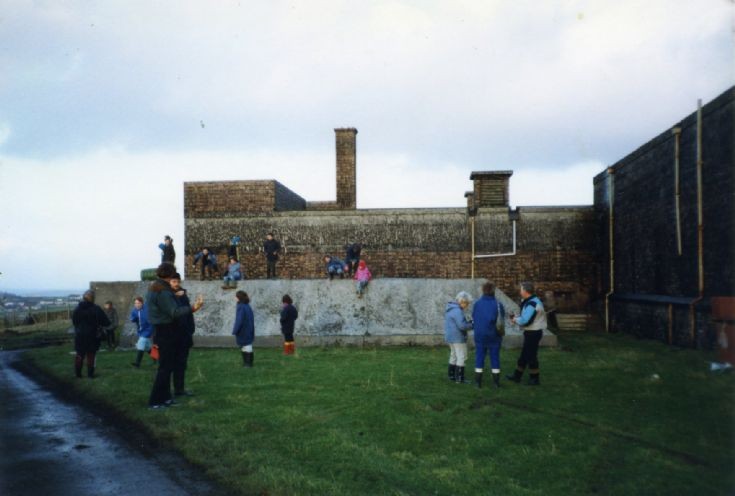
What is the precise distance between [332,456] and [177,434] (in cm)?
216

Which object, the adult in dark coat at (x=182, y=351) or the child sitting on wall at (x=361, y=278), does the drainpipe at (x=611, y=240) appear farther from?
the adult in dark coat at (x=182, y=351)

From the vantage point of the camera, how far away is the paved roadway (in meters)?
5.34

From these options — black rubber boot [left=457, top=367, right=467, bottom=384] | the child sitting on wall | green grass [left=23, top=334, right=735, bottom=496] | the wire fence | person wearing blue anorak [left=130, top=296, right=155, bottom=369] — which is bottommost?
the wire fence

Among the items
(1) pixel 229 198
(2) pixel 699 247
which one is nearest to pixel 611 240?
(2) pixel 699 247

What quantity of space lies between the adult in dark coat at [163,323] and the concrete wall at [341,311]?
7.95 metres

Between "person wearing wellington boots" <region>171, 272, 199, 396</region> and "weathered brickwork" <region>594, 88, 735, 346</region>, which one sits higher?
"weathered brickwork" <region>594, 88, 735, 346</region>

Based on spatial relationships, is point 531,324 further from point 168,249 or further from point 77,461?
point 168,249

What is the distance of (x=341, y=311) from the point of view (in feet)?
56.0

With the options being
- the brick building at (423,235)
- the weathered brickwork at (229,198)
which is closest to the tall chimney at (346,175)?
the brick building at (423,235)

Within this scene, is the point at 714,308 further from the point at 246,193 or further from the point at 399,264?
the point at 246,193

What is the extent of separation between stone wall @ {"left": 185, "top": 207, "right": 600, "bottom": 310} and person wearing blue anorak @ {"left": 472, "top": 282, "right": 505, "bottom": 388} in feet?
49.2

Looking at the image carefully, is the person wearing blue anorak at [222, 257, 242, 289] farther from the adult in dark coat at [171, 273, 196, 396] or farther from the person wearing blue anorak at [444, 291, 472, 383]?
the person wearing blue anorak at [444, 291, 472, 383]

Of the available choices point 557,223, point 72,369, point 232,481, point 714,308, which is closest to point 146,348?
point 72,369

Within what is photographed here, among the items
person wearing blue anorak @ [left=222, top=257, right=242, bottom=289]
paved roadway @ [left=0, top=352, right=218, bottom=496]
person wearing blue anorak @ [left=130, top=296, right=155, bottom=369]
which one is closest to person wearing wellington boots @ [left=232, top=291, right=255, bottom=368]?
person wearing blue anorak @ [left=130, top=296, right=155, bottom=369]
